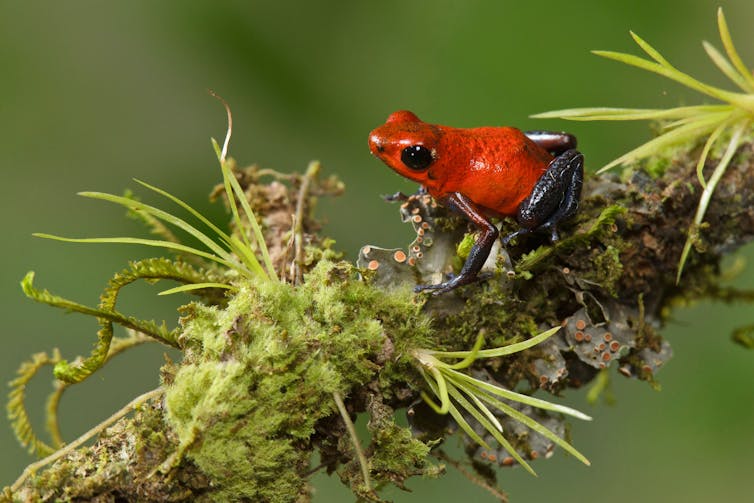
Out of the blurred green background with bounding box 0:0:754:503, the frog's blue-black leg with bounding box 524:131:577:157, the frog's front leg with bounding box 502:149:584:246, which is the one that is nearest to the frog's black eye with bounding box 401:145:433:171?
the frog's front leg with bounding box 502:149:584:246

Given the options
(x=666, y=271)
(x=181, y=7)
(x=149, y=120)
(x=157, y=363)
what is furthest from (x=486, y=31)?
(x=157, y=363)

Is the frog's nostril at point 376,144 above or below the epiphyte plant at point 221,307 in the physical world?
above

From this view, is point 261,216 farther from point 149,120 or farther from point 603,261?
point 149,120

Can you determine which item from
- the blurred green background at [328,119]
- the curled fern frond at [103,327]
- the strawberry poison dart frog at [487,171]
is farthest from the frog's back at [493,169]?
the blurred green background at [328,119]

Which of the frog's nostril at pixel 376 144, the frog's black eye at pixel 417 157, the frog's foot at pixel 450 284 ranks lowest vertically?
the frog's foot at pixel 450 284

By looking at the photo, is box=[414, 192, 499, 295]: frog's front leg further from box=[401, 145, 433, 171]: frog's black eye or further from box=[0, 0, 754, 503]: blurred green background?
box=[0, 0, 754, 503]: blurred green background

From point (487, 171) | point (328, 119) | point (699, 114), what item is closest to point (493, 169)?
point (487, 171)

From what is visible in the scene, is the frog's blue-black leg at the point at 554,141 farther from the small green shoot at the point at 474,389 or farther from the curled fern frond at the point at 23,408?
the curled fern frond at the point at 23,408
